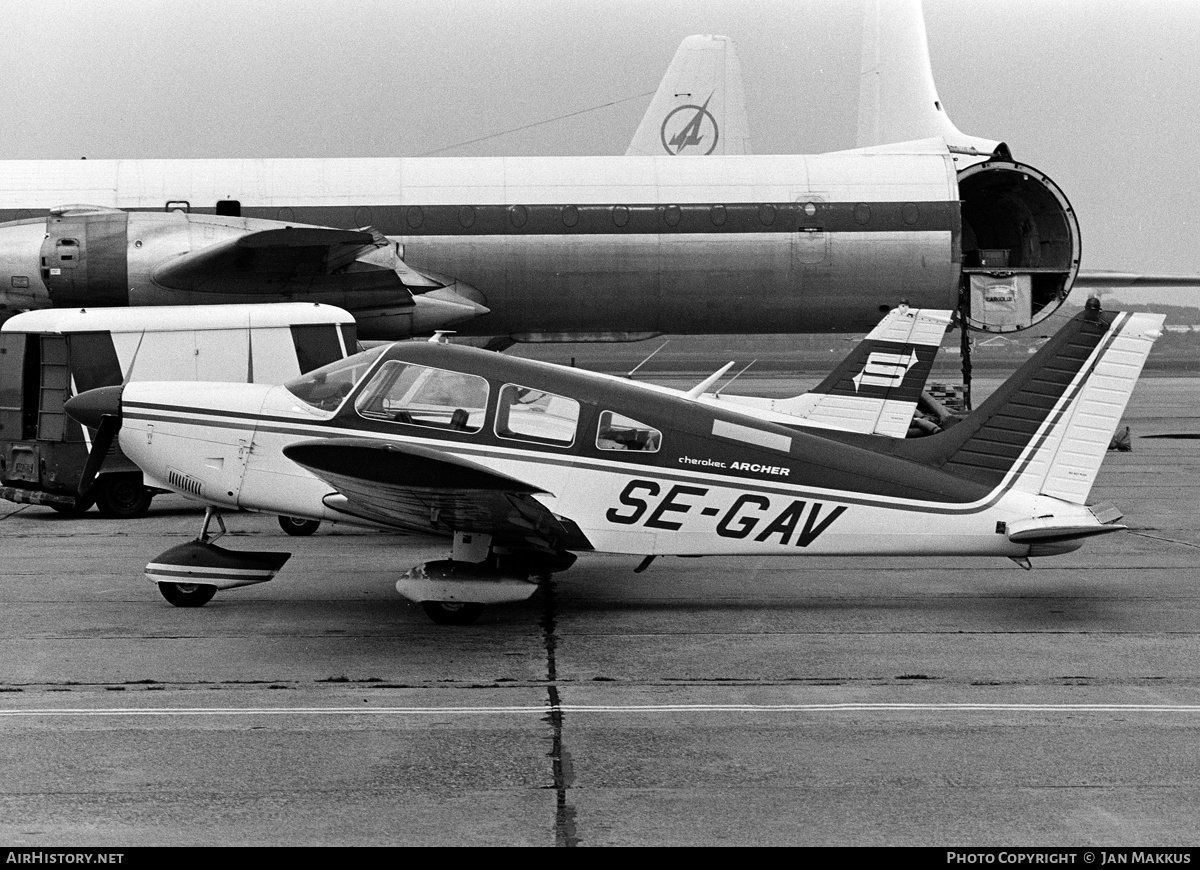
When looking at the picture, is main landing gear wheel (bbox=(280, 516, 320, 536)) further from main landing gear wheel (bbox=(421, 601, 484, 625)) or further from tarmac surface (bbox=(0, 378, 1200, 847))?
main landing gear wheel (bbox=(421, 601, 484, 625))

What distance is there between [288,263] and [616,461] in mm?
12279

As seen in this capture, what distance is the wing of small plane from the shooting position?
1994cm

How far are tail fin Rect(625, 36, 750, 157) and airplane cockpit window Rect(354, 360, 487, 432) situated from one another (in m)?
24.4

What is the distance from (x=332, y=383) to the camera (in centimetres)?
1028

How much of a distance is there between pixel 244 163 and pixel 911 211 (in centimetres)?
1215

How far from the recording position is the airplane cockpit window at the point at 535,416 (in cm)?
1000

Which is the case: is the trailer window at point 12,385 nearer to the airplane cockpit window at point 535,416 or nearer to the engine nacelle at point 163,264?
the engine nacelle at point 163,264

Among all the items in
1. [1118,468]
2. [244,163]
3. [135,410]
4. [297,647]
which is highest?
[244,163]

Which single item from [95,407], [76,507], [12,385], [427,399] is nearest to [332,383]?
[427,399]

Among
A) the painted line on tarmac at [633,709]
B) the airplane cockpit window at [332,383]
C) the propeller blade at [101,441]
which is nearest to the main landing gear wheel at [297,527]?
the propeller blade at [101,441]

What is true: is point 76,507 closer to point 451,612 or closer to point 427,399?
point 427,399

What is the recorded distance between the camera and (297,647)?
30.0 ft
